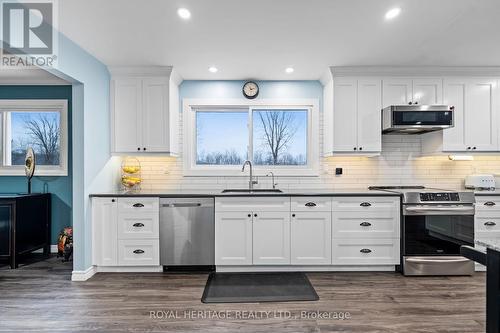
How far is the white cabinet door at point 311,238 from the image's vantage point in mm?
3465

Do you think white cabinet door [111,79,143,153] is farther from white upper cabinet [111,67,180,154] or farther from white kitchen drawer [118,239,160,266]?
white kitchen drawer [118,239,160,266]

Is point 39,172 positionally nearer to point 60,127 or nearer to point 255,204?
point 60,127

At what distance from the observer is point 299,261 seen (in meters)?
3.47

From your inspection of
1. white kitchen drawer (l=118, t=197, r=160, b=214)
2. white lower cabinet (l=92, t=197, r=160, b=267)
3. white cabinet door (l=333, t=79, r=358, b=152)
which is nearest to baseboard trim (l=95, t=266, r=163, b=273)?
white lower cabinet (l=92, t=197, r=160, b=267)

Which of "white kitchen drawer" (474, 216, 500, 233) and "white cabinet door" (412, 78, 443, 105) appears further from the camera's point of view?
"white cabinet door" (412, 78, 443, 105)

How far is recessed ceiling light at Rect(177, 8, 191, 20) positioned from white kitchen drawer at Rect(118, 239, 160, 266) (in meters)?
2.35

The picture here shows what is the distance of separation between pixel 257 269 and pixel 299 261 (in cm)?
49

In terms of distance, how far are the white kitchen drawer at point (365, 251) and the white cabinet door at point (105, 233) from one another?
251cm

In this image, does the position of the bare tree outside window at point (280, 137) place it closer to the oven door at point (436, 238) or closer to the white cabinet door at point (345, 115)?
the white cabinet door at point (345, 115)

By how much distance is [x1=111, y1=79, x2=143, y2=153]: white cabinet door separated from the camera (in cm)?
379

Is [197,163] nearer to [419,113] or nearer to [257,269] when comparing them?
[257,269]

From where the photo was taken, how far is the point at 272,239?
346cm

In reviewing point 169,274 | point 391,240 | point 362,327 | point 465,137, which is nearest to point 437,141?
point 465,137

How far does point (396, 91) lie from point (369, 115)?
45 centimetres
